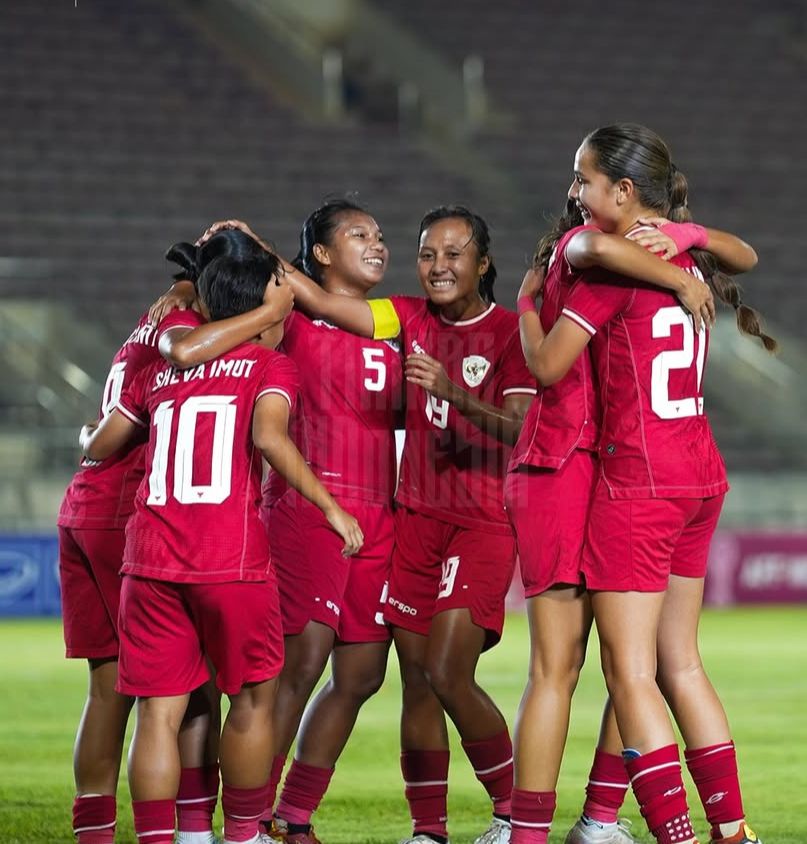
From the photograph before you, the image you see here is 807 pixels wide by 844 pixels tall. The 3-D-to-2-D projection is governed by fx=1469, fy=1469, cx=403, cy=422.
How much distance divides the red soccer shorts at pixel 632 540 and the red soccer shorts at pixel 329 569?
1034mm

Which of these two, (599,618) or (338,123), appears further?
(338,123)

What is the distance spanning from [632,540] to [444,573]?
0.92m

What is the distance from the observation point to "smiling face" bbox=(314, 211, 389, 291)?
17.3 ft

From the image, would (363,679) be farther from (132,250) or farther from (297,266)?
(132,250)

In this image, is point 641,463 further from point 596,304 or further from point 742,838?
point 742,838

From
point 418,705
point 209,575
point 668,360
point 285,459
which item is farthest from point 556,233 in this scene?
point 418,705

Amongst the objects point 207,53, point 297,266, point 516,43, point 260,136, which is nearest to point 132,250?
point 260,136

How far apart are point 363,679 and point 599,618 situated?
1.10 metres

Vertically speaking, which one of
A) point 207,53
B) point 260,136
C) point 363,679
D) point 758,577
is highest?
point 207,53

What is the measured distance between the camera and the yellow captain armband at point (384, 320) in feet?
16.7

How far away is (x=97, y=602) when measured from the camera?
15.0ft

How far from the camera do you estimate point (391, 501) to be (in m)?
5.11

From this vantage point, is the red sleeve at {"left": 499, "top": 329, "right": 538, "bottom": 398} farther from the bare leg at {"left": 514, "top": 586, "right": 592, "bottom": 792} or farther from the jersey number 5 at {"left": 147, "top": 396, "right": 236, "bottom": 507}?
the jersey number 5 at {"left": 147, "top": 396, "right": 236, "bottom": 507}

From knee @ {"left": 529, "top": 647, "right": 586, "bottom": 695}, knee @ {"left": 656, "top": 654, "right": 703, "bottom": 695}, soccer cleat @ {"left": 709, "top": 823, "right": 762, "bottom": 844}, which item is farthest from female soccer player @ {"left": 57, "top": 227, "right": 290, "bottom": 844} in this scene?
soccer cleat @ {"left": 709, "top": 823, "right": 762, "bottom": 844}
